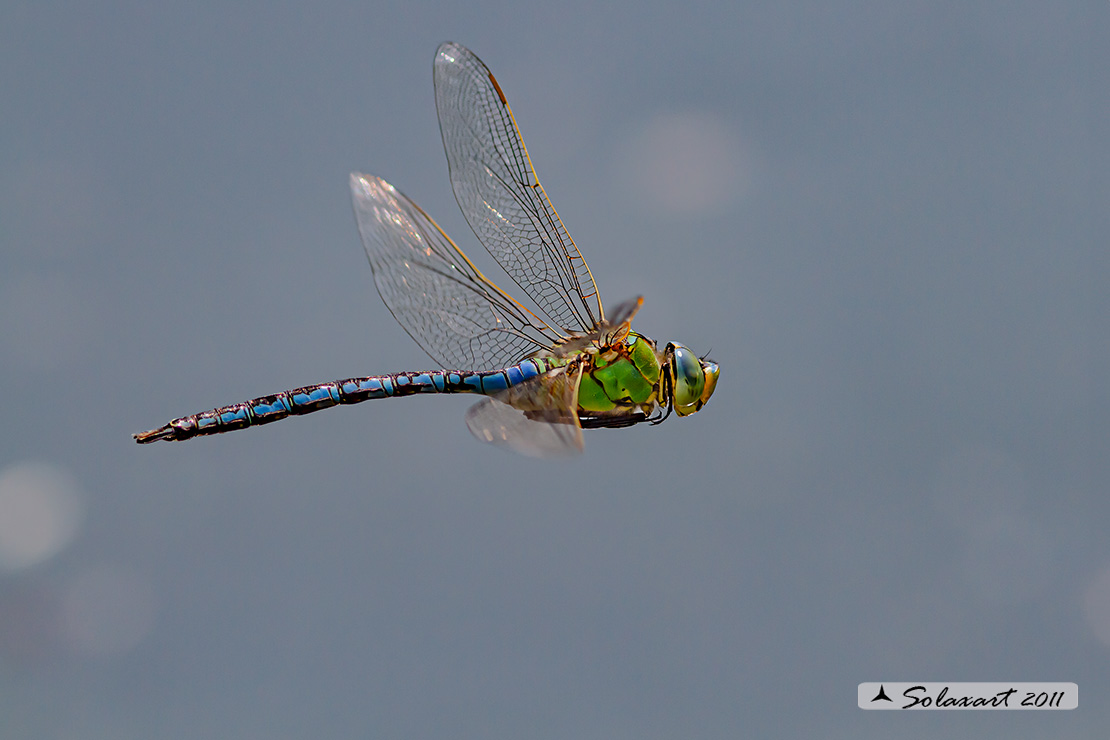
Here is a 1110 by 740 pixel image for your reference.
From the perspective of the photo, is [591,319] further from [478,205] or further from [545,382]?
[478,205]

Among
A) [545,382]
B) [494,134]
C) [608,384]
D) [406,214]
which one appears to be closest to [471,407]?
[545,382]

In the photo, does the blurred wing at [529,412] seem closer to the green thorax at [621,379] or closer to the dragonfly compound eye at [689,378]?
the green thorax at [621,379]

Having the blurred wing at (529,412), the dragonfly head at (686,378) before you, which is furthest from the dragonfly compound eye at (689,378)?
the blurred wing at (529,412)

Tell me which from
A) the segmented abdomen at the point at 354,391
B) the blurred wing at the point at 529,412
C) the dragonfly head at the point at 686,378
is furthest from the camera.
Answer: the dragonfly head at the point at 686,378

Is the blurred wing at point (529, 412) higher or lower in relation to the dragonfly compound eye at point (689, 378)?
lower

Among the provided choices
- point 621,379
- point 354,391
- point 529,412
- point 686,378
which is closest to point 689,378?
point 686,378

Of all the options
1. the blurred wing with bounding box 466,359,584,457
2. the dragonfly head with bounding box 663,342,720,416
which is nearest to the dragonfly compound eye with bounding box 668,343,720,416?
the dragonfly head with bounding box 663,342,720,416
